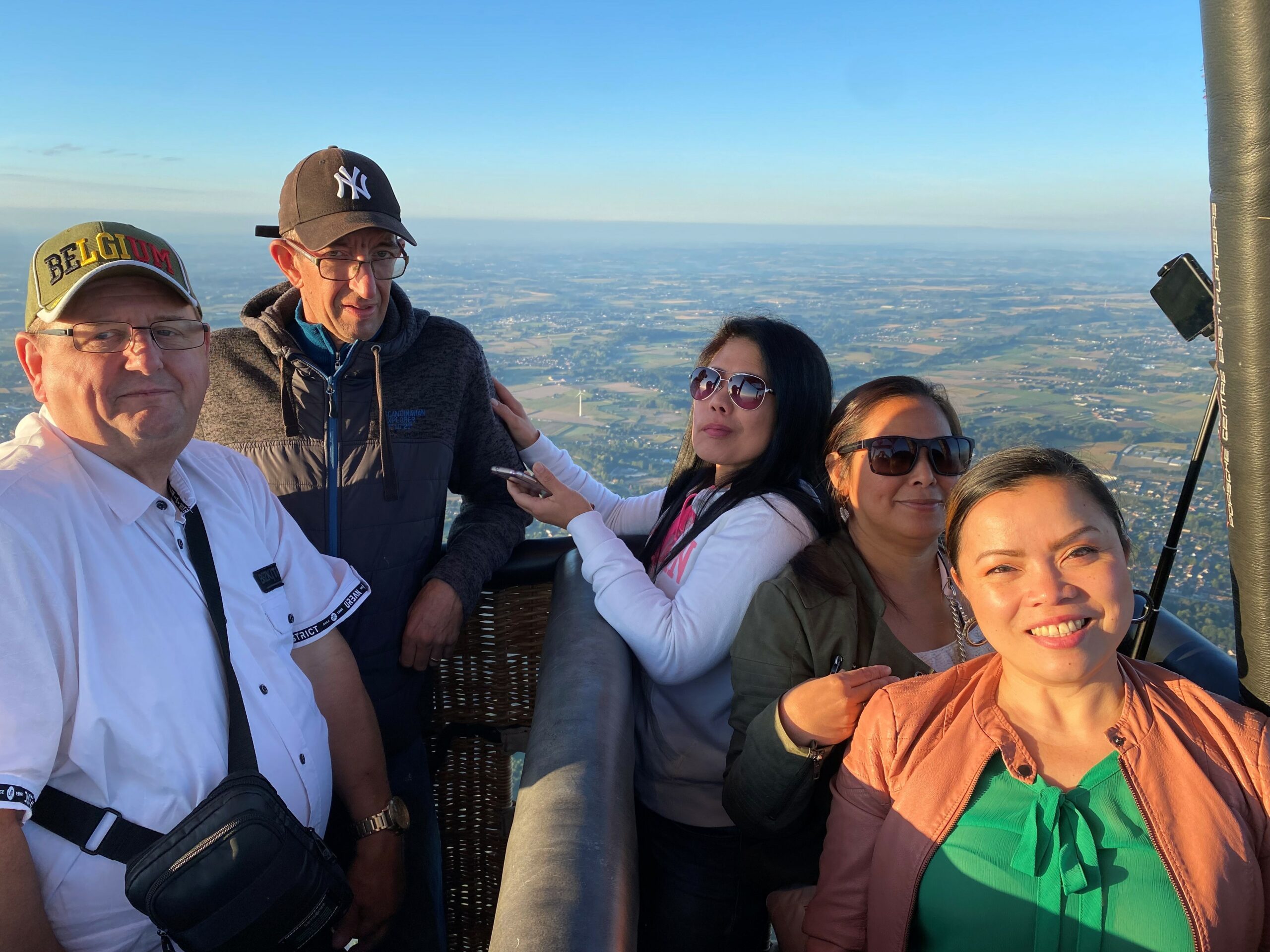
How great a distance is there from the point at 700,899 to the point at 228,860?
1014 mm

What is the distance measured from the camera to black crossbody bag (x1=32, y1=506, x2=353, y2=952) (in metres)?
1.36

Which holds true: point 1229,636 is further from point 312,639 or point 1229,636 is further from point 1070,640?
point 312,639

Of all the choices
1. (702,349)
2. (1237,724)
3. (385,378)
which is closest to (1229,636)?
(1237,724)

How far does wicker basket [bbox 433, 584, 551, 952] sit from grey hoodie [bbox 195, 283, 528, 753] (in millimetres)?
205

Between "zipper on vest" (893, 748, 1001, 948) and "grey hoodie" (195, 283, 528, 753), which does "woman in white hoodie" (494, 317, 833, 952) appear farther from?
"zipper on vest" (893, 748, 1001, 948)

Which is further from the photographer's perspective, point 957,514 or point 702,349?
point 702,349

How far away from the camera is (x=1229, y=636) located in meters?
1.44

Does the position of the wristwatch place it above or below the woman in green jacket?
below

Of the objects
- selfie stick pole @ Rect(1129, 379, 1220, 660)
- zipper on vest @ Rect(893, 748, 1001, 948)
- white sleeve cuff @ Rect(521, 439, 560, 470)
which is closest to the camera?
zipper on vest @ Rect(893, 748, 1001, 948)

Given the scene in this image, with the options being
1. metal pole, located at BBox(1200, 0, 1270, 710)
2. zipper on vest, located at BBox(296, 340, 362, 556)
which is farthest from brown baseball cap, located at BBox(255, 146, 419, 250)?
metal pole, located at BBox(1200, 0, 1270, 710)

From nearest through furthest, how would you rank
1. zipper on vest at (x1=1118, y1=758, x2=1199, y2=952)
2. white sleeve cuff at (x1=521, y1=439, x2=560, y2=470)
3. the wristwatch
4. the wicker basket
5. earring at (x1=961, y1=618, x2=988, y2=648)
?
zipper on vest at (x1=1118, y1=758, x2=1199, y2=952) < earring at (x1=961, y1=618, x2=988, y2=648) < the wristwatch < the wicker basket < white sleeve cuff at (x1=521, y1=439, x2=560, y2=470)

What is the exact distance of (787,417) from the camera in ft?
7.02

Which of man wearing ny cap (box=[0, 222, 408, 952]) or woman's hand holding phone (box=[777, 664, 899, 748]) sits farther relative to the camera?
woman's hand holding phone (box=[777, 664, 899, 748])

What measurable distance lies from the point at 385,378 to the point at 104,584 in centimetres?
102
